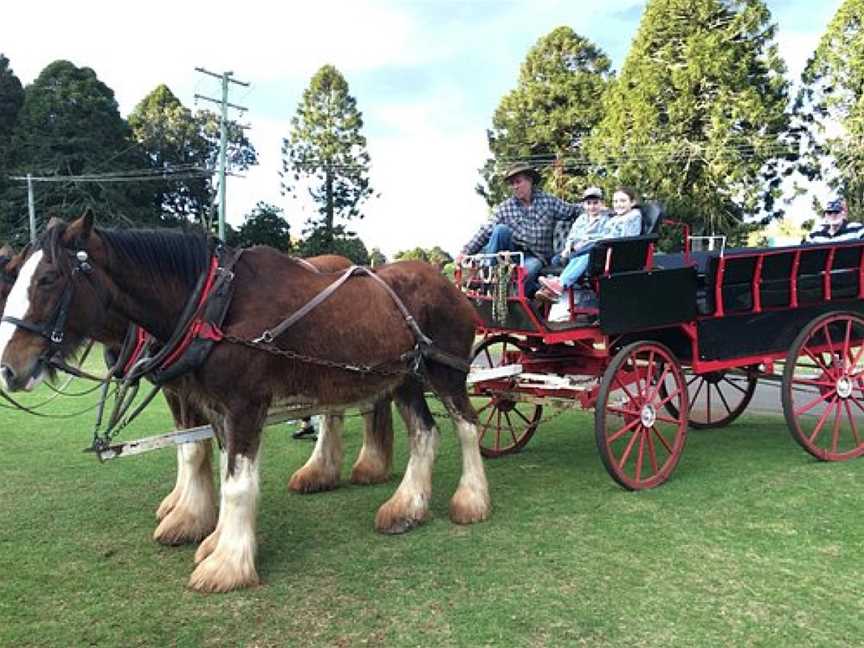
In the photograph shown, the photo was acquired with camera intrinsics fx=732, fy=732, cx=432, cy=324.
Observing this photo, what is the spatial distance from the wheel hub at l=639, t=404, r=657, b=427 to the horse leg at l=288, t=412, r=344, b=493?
2.02 meters

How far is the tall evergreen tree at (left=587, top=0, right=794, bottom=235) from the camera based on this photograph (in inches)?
799

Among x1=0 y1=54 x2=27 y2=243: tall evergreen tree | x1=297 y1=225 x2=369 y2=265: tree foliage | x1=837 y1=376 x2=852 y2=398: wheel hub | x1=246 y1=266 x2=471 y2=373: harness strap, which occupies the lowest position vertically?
x1=837 y1=376 x2=852 y2=398: wheel hub

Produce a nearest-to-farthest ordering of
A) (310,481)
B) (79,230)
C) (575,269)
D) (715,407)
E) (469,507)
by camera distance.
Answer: (79,230) < (469,507) < (575,269) < (310,481) < (715,407)

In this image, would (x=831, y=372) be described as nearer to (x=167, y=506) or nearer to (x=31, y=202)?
→ (x=167, y=506)

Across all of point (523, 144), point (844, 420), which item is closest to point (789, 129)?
point (523, 144)

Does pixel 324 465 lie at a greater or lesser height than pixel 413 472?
lesser

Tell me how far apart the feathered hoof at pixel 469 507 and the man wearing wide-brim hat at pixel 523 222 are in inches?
73.7

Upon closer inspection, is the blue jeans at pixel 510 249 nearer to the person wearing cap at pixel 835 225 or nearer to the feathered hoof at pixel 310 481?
the feathered hoof at pixel 310 481

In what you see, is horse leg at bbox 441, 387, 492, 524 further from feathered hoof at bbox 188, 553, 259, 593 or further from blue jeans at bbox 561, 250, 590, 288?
feathered hoof at bbox 188, 553, 259, 593

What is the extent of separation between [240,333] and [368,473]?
2032 millimetres

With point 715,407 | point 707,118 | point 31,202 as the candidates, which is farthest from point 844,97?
point 31,202

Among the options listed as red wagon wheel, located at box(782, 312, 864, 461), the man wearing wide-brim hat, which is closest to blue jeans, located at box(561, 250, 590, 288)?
the man wearing wide-brim hat

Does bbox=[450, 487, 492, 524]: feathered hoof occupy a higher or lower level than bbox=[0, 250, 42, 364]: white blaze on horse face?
lower

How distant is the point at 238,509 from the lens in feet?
11.5
